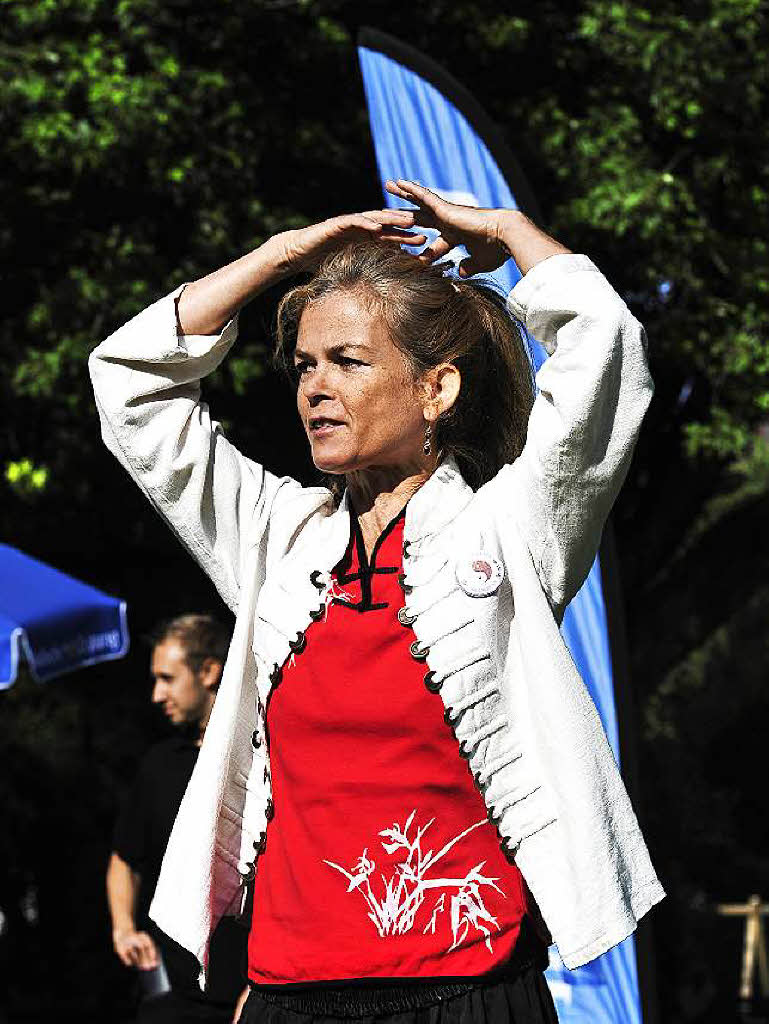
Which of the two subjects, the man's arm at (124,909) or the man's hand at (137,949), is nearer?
the man's hand at (137,949)

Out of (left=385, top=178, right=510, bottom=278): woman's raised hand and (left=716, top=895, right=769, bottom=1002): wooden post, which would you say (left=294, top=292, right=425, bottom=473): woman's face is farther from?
(left=716, top=895, right=769, bottom=1002): wooden post

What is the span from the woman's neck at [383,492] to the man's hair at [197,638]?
2381mm

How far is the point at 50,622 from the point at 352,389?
4.07m

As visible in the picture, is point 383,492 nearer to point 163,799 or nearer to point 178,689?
point 178,689

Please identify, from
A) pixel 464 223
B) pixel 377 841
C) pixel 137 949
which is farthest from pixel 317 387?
pixel 137 949

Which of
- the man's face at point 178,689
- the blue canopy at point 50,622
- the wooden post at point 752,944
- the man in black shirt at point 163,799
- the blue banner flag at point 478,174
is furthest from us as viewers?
the wooden post at point 752,944

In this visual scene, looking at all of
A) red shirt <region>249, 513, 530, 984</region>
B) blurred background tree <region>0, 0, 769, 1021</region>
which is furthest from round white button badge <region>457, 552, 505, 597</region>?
blurred background tree <region>0, 0, 769, 1021</region>

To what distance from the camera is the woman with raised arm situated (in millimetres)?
2162

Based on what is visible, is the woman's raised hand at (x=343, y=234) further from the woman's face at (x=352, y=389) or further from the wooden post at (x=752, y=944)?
the wooden post at (x=752, y=944)

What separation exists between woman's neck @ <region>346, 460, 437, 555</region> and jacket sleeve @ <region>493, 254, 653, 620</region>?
0.21 metres

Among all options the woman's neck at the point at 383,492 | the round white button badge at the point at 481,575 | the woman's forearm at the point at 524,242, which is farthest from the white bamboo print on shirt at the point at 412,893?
the woman's forearm at the point at 524,242

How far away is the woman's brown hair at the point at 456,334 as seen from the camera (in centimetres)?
241

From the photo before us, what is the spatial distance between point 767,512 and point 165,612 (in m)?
6.08

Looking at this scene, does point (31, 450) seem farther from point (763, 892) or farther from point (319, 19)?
point (763, 892)
